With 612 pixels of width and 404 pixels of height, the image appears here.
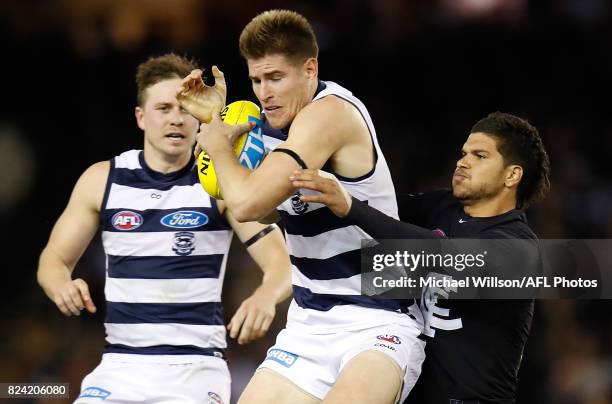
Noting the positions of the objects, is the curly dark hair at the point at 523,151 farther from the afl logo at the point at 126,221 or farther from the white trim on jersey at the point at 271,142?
the afl logo at the point at 126,221

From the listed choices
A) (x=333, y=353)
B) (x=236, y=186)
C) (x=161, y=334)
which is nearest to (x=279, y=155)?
(x=236, y=186)

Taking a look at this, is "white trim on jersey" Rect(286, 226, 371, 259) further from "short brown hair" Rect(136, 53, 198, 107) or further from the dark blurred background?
the dark blurred background

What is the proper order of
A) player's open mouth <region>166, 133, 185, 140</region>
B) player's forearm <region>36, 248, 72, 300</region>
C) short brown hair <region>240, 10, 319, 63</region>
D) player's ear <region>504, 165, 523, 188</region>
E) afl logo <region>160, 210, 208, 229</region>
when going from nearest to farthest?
short brown hair <region>240, 10, 319, 63</region>, player's ear <region>504, 165, 523, 188</region>, player's forearm <region>36, 248, 72, 300</region>, afl logo <region>160, 210, 208, 229</region>, player's open mouth <region>166, 133, 185, 140</region>

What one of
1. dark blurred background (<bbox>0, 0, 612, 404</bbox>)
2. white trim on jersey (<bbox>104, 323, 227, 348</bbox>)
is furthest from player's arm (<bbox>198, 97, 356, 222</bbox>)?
dark blurred background (<bbox>0, 0, 612, 404</bbox>)

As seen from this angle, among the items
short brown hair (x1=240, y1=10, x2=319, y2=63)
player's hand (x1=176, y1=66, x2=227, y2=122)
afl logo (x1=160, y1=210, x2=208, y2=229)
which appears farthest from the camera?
afl logo (x1=160, y1=210, x2=208, y2=229)

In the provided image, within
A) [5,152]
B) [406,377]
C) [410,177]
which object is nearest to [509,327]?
[406,377]

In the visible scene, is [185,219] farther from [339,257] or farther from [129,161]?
[339,257]

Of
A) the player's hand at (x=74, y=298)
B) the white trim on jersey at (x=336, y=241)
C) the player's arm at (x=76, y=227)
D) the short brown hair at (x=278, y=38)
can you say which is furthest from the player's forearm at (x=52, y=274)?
the short brown hair at (x=278, y=38)

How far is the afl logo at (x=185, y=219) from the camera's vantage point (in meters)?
5.00

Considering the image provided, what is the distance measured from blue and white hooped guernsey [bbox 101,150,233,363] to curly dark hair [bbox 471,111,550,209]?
1.52 m

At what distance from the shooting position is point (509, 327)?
4.48m

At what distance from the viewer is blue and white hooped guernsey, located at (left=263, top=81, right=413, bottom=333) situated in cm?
412

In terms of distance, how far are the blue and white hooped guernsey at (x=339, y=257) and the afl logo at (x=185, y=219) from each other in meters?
0.89

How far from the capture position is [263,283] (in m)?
4.78
